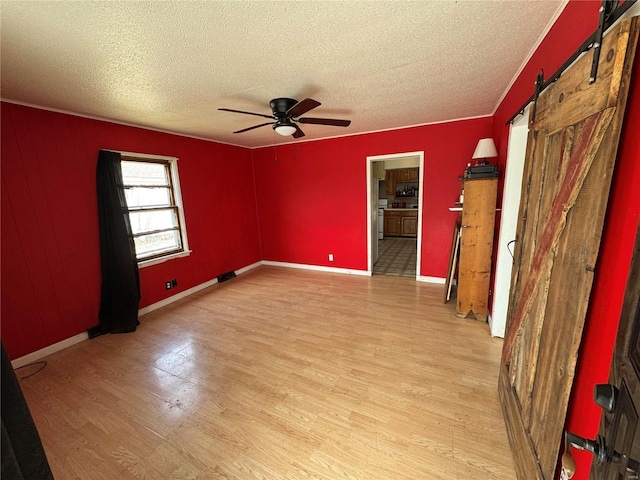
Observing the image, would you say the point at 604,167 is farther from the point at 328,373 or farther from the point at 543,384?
the point at 328,373

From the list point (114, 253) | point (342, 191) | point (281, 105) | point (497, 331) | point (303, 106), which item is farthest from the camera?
point (342, 191)

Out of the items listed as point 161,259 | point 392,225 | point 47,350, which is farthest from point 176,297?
point 392,225

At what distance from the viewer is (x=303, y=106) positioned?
2.11m

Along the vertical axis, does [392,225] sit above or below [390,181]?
below

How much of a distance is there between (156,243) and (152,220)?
345 millimetres

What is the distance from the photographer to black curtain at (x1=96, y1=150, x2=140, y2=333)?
9.34ft

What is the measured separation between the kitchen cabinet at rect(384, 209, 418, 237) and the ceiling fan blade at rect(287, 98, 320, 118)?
570 centimetres

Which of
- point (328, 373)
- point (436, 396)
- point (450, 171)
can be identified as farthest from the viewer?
point (450, 171)

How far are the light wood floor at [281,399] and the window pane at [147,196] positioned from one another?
1.62m

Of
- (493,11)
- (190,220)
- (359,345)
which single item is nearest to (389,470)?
(359,345)

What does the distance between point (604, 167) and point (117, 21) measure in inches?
92.3

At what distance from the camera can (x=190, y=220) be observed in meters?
3.93

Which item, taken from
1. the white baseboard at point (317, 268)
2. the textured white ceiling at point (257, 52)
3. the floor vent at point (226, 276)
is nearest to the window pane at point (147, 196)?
the textured white ceiling at point (257, 52)

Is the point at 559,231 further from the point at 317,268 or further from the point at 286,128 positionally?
the point at 317,268
